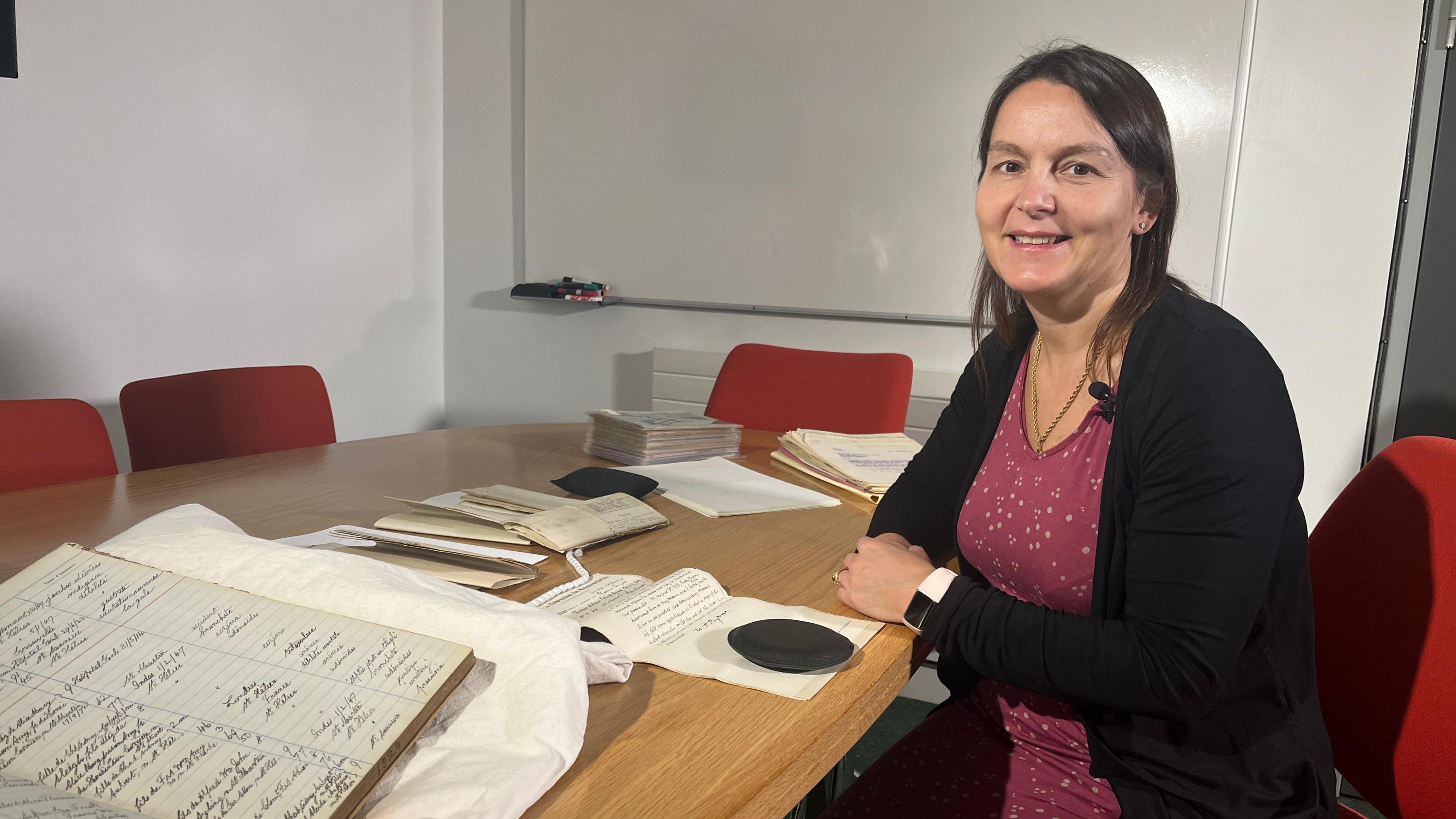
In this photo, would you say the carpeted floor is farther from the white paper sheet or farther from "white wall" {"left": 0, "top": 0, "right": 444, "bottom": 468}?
"white wall" {"left": 0, "top": 0, "right": 444, "bottom": 468}

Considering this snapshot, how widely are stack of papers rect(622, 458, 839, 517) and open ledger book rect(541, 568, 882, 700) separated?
14.3 inches

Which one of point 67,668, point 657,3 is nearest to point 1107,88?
point 67,668

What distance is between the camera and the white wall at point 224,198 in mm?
2414

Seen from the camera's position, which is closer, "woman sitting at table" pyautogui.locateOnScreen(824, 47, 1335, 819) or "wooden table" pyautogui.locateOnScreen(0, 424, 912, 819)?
"wooden table" pyautogui.locateOnScreen(0, 424, 912, 819)

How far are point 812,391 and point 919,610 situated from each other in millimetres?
1402

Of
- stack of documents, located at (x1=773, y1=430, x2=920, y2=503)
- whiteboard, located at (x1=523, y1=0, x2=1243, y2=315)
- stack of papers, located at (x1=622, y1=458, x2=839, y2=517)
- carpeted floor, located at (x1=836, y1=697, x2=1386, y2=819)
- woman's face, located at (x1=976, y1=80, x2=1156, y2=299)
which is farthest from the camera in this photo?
whiteboard, located at (x1=523, y1=0, x2=1243, y2=315)

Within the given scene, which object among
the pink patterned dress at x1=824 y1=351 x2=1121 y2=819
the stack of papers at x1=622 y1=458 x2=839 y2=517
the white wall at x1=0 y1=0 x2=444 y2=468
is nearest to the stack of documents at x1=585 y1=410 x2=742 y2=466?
the stack of papers at x1=622 y1=458 x2=839 y2=517

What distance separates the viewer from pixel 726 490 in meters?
1.57

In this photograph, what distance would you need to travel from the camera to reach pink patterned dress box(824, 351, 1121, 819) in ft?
3.34

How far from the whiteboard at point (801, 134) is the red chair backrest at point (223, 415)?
165cm

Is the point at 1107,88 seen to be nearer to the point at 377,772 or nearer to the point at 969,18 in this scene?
the point at 377,772

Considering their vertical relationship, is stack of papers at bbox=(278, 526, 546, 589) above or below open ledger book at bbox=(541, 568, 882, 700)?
above

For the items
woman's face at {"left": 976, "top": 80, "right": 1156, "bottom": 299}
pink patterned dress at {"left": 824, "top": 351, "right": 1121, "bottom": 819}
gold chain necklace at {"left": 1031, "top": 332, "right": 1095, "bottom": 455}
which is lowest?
pink patterned dress at {"left": 824, "top": 351, "right": 1121, "bottom": 819}

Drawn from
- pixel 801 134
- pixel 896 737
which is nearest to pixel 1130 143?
pixel 896 737
